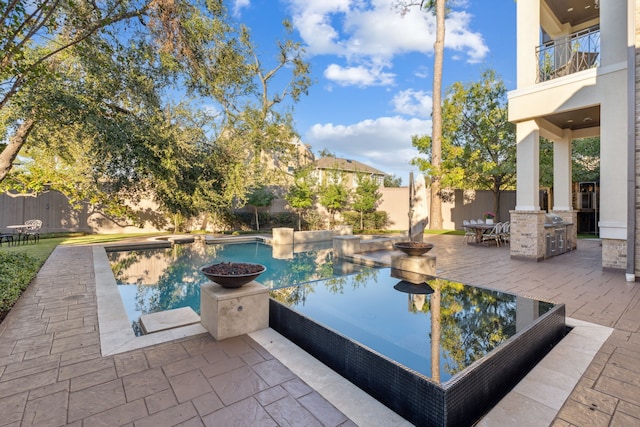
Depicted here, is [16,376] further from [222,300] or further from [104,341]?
[222,300]

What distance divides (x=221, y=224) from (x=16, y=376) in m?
14.5

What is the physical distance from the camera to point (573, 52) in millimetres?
8891

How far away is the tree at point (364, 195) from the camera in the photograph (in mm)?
16719

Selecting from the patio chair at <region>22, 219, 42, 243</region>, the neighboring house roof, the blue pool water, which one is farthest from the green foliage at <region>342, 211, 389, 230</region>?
the patio chair at <region>22, 219, 42, 243</region>

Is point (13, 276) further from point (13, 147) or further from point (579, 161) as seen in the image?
point (579, 161)

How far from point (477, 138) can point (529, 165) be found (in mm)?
8953

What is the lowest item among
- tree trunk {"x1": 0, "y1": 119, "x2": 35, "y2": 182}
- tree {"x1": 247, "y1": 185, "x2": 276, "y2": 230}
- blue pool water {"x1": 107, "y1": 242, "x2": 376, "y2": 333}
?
blue pool water {"x1": 107, "y1": 242, "x2": 376, "y2": 333}

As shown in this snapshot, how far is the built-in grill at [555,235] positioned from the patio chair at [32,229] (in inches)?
684

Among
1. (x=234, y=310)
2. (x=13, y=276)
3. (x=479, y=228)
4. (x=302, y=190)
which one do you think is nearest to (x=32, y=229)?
(x=13, y=276)

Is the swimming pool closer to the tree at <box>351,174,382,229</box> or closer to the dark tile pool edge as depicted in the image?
the dark tile pool edge

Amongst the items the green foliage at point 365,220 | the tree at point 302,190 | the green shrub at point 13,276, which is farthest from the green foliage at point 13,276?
the green foliage at point 365,220

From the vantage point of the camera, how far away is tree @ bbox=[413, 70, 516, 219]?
1530 centimetres

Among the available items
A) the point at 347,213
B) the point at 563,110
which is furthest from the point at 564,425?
the point at 347,213

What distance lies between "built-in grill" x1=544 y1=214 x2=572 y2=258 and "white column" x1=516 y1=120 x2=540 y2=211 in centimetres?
98
